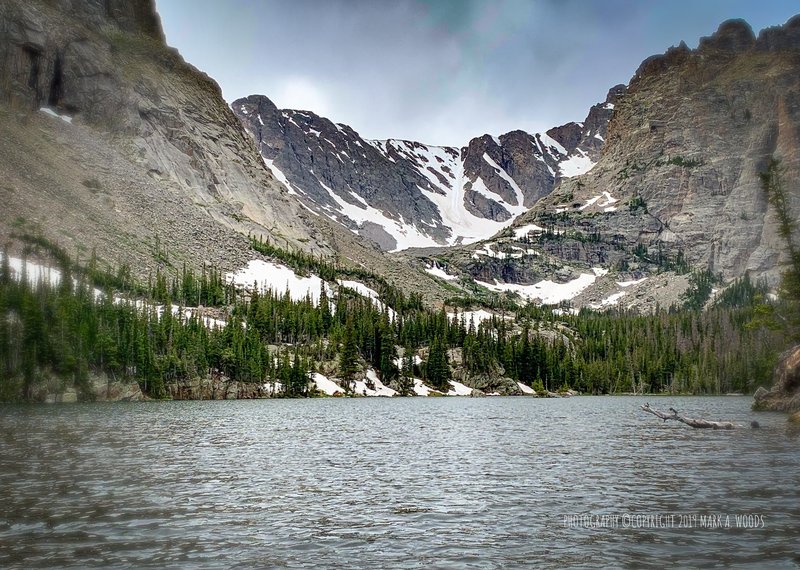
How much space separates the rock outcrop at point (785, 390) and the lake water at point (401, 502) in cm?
2699

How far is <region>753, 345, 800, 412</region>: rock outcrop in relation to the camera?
65.8m

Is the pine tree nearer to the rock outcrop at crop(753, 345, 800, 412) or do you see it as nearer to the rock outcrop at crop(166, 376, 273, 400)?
the rock outcrop at crop(166, 376, 273, 400)

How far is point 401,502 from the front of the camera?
23703mm

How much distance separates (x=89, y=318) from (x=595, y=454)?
103817 mm

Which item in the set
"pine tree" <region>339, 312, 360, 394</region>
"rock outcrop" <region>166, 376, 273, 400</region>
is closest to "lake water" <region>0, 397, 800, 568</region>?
"rock outcrop" <region>166, 376, 273, 400</region>

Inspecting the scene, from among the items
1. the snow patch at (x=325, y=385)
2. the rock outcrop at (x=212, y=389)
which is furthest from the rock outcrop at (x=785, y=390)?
the rock outcrop at (x=212, y=389)

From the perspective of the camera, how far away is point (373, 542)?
1797cm

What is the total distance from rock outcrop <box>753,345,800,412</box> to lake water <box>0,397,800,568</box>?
88.5 feet

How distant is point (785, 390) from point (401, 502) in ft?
198

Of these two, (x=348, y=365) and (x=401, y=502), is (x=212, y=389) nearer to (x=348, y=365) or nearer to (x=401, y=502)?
(x=348, y=365)

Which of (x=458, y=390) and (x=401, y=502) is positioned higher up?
(x=401, y=502)

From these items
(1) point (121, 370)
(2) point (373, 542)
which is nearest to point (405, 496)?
(2) point (373, 542)

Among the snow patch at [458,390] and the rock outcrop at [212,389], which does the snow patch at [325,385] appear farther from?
the snow patch at [458,390]

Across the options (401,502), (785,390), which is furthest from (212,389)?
(401,502)
